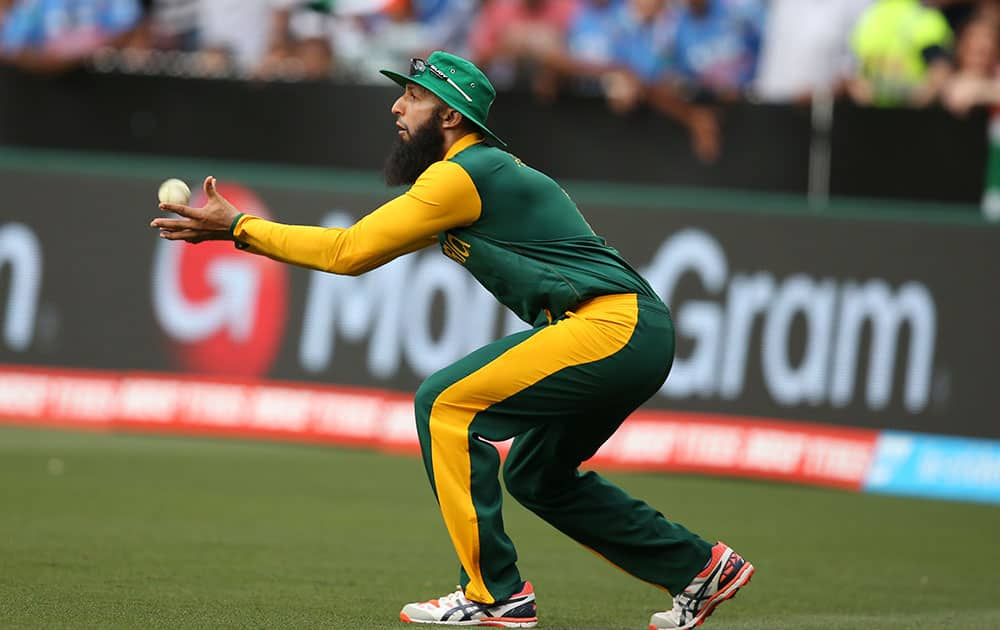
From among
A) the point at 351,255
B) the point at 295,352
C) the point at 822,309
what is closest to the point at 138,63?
the point at 295,352

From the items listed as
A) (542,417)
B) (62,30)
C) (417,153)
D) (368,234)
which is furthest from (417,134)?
(62,30)

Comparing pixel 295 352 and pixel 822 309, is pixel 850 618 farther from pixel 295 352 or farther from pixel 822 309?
pixel 295 352

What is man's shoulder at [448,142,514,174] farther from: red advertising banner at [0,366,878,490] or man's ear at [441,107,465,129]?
red advertising banner at [0,366,878,490]

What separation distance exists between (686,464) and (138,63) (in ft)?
18.4

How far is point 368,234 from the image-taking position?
6.72 m

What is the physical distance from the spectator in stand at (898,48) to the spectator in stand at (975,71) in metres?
0.21

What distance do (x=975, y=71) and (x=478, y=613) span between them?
8.79 metres

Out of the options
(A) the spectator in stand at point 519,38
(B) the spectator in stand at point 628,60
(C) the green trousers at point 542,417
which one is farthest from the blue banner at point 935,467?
(C) the green trousers at point 542,417

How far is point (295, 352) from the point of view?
1347 centimetres

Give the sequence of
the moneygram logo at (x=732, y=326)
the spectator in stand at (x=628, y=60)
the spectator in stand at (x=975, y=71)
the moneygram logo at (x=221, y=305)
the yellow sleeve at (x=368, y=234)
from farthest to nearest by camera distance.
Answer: the spectator in stand at (x=628, y=60) → the spectator in stand at (x=975, y=71) → the moneygram logo at (x=221, y=305) → the moneygram logo at (x=732, y=326) → the yellow sleeve at (x=368, y=234)

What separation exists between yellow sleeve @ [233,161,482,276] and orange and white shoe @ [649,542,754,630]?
173cm

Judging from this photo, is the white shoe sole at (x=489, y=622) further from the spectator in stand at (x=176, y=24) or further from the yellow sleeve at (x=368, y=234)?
the spectator in stand at (x=176, y=24)

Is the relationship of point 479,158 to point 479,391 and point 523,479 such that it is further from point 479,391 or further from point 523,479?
point 523,479

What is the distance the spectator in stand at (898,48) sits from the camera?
14.7 metres
